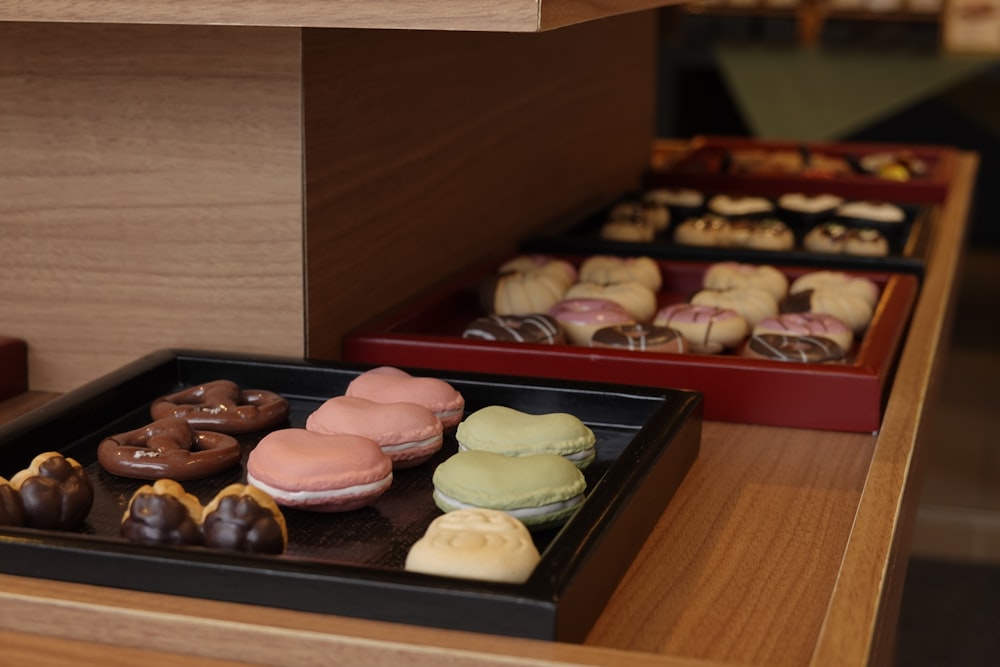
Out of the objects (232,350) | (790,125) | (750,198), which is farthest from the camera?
(790,125)

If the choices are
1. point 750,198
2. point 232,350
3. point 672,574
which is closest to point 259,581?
point 672,574

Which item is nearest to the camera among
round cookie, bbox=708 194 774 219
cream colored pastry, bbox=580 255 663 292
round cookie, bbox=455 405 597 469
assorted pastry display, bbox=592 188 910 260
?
round cookie, bbox=455 405 597 469

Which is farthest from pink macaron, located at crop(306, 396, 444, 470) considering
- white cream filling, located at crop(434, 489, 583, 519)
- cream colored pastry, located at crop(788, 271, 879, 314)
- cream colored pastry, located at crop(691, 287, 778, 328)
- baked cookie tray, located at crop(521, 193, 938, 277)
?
baked cookie tray, located at crop(521, 193, 938, 277)

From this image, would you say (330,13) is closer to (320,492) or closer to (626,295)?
(320,492)

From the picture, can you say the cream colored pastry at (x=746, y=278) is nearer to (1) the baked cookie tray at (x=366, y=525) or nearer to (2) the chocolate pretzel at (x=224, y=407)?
Answer: (1) the baked cookie tray at (x=366, y=525)

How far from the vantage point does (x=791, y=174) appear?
2.40 m

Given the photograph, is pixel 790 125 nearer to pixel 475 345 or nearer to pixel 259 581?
pixel 475 345

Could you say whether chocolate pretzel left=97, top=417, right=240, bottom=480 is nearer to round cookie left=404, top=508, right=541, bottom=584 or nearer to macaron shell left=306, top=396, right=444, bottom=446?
macaron shell left=306, top=396, right=444, bottom=446

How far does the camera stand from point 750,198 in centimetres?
213

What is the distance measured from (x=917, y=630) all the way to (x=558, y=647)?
7.26ft

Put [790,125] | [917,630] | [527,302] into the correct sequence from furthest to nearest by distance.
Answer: [790,125]
[917,630]
[527,302]

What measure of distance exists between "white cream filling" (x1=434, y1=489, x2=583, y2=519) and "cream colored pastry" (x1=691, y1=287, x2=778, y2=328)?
622 mm

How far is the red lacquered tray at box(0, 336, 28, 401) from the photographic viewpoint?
47.4 inches

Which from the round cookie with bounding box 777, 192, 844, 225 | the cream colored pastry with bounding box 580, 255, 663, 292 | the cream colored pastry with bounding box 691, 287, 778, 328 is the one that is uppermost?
the round cookie with bounding box 777, 192, 844, 225
